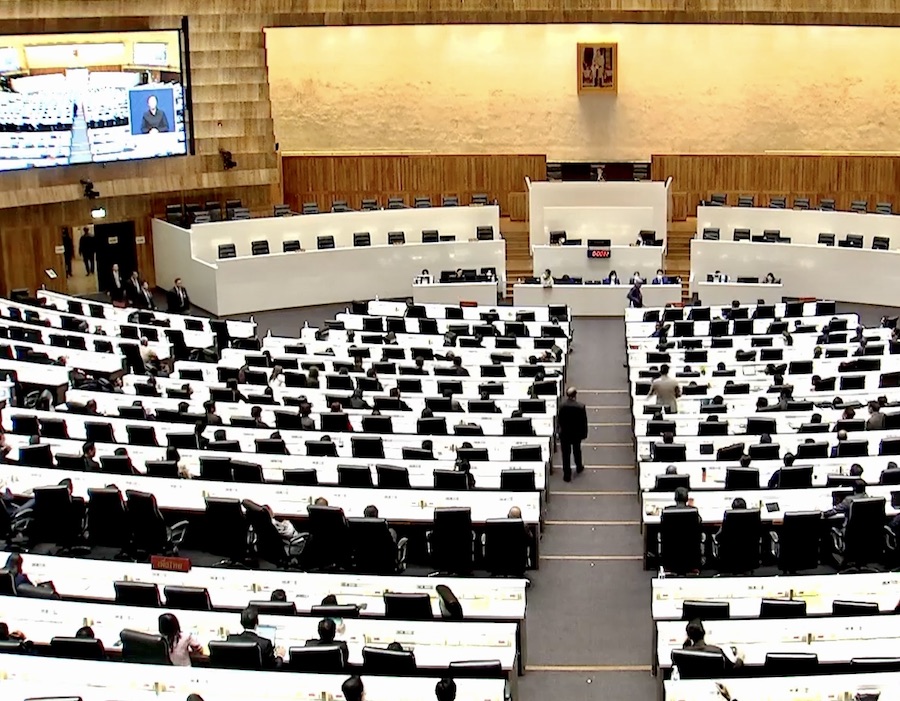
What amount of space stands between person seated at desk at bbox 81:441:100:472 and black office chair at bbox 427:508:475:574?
421 cm

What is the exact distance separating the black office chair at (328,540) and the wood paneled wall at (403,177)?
65.0 ft

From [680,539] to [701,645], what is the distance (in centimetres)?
326

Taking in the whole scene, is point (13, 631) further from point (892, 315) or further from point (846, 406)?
point (892, 315)

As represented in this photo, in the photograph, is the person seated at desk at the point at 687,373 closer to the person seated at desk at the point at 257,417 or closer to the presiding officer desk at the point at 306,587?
the person seated at desk at the point at 257,417

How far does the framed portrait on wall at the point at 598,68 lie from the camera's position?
32.1 m

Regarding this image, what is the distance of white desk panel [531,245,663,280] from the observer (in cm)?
2716

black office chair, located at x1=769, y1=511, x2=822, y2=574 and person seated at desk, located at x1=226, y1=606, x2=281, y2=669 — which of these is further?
black office chair, located at x1=769, y1=511, x2=822, y2=574

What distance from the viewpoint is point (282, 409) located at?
661 inches

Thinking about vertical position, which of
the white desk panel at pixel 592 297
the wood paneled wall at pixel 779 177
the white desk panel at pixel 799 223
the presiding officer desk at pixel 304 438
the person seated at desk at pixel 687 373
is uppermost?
the wood paneled wall at pixel 779 177

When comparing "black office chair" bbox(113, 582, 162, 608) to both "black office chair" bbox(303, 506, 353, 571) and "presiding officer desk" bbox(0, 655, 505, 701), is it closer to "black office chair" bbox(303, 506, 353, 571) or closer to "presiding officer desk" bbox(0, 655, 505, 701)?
"presiding officer desk" bbox(0, 655, 505, 701)

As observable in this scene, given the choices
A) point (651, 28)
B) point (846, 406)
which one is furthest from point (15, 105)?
point (846, 406)

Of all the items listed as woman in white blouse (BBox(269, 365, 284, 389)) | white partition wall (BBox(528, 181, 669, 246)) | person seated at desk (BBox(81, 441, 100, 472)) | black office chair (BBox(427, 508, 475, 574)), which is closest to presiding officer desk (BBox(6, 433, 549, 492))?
person seated at desk (BBox(81, 441, 100, 472))

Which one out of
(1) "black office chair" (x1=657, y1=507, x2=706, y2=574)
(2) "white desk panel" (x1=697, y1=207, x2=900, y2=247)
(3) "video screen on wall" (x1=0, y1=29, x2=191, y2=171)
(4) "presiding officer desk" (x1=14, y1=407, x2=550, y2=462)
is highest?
(3) "video screen on wall" (x1=0, y1=29, x2=191, y2=171)

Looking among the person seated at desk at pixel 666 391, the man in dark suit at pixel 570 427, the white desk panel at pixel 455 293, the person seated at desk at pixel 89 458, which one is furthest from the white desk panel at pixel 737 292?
the person seated at desk at pixel 89 458
